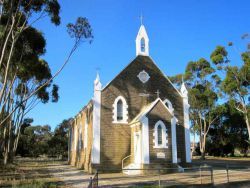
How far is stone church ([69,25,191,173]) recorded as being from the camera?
80.2 feet

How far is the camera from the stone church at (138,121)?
24453 millimetres

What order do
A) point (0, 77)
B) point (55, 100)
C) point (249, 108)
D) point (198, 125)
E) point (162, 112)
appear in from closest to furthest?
point (162, 112)
point (0, 77)
point (55, 100)
point (249, 108)
point (198, 125)

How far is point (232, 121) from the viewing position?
63906 millimetres

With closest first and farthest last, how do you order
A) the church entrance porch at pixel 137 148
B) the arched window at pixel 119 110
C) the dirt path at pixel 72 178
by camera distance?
the dirt path at pixel 72 178 < the church entrance porch at pixel 137 148 < the arched window at pixel 119 110

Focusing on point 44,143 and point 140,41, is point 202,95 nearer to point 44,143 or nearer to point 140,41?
point 140,41

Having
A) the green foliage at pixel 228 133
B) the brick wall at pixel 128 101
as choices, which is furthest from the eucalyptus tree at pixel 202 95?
the brick wall at pixel 128 101

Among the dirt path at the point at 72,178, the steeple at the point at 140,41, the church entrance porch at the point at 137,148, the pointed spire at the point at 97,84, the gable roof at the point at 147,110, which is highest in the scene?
the steeple at the point at 140,41

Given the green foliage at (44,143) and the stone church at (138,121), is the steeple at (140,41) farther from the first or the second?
the green foliage at (44,143)

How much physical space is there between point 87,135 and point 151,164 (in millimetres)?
9062

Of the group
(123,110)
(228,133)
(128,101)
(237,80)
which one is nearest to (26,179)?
(123,110)

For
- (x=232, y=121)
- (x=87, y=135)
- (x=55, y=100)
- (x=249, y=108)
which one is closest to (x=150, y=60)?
(x=87, y=135)

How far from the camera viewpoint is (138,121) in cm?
2506

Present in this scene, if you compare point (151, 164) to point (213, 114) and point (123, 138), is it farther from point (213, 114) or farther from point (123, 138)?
point (213, 114)

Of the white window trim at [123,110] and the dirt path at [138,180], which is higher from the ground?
the white window trim at [123,110]
